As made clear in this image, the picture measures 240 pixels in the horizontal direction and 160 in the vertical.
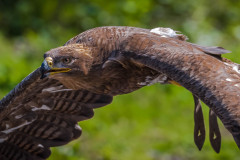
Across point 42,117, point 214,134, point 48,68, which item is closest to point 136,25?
point 42,117

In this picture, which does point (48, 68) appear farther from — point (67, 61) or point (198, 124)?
point (198, 124)

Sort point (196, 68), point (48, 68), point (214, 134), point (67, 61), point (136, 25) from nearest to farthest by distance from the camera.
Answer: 1. point (196, 68)
2. point (48, 68)
3. point (67, 61)
4. point (214, 134)
5. point (136, 25)

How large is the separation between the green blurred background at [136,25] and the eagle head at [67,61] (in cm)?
299

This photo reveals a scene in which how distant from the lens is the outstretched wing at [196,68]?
5445 millimetres

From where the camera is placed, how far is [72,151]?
931 centimetres

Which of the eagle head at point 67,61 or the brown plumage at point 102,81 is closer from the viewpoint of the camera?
the brown plumage at point 102,81

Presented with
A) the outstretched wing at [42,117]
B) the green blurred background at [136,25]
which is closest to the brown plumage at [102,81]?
the outstretched wing at [42,117]

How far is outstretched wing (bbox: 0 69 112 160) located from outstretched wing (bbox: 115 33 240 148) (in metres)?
1.02

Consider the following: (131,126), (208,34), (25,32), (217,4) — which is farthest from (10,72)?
(217,4)

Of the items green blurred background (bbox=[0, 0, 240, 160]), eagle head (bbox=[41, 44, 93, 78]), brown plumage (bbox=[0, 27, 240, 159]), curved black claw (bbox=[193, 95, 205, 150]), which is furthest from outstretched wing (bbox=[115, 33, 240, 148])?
green blurred background (bbox=[0, 0, 240, 160])

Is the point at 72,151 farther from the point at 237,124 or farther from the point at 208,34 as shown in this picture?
the point at 208,34

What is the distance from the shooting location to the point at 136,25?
1360cm

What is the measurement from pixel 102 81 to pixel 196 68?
1.14 meters

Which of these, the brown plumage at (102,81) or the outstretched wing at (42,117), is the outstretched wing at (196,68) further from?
the outstretched wing at (42,117)
